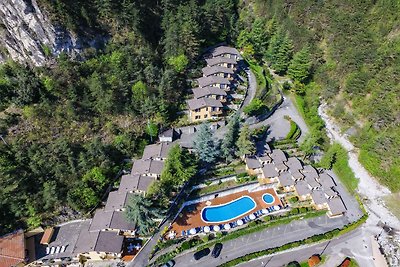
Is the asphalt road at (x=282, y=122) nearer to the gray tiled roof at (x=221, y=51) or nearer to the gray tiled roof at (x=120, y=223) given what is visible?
the gray tiled roof at (x=221, y=51)

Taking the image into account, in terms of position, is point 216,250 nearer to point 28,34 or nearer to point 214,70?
point 214,70

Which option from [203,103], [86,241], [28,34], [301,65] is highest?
[301,65]

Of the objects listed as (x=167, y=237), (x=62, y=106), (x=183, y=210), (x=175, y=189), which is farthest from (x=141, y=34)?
(x=167, y=237)

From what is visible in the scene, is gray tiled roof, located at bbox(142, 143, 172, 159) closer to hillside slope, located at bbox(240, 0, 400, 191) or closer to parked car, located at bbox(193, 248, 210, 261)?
parked car, located at bbox(193, 248, 210, 261)

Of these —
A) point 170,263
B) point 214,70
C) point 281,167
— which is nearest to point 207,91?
point 214,70

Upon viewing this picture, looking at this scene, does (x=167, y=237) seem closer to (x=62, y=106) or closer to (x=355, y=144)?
(x=62, y=106)

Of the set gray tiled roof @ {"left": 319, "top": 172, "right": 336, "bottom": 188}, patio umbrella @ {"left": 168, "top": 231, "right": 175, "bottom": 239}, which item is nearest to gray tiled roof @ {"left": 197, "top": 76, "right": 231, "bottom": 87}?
gray tiled roof @ {"left": 319, "top": 172, "right": 336, "bottom": 188}

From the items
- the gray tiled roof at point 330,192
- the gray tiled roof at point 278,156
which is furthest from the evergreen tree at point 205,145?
the gray tiled roof at point 330,192
